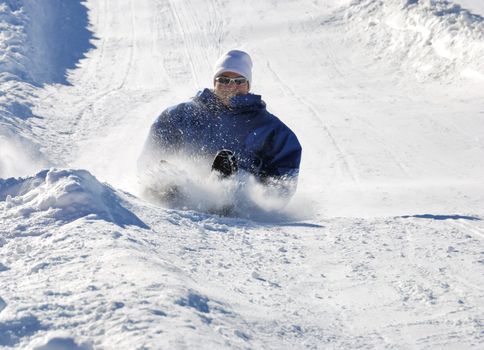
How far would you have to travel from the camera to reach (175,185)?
16.7 feet

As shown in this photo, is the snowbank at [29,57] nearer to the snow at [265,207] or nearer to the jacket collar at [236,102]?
the snow at [265,207]

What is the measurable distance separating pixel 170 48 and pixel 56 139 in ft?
19.9

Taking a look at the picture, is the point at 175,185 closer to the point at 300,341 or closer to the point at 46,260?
the point at 46,260

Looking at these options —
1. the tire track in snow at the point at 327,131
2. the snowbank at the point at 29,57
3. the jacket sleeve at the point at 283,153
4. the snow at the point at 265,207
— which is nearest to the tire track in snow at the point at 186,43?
the snow at the point at 265,207

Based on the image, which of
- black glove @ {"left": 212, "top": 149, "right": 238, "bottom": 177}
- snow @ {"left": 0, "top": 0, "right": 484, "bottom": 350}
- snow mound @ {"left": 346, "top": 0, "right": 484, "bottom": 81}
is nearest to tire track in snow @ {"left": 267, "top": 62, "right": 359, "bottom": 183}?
snow @ {"left": 0, "top": 0, "right": 484, "bottom": 350}

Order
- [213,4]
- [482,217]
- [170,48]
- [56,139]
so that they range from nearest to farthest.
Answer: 1. [482,217]
2. [56,139]
3. [170,48]
4. [213,4]

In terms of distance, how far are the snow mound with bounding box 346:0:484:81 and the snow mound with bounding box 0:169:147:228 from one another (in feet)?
28.0

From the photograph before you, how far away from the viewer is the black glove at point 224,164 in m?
5.17

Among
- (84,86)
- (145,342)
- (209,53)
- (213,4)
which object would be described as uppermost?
(213,4)

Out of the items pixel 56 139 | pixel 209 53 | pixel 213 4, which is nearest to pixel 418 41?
pixel 209 53

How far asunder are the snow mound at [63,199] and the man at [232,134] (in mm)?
1529

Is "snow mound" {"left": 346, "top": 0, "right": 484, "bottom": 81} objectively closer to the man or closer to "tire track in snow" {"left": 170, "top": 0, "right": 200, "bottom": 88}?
"tire track in snow" {"left": 170, "top": 0, "right": 200, "bottom": 88}

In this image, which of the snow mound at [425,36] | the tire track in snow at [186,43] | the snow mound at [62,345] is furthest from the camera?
the tire track in snow at [186,43]

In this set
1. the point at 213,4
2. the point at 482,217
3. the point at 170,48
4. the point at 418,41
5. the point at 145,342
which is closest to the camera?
the point at 145,342
